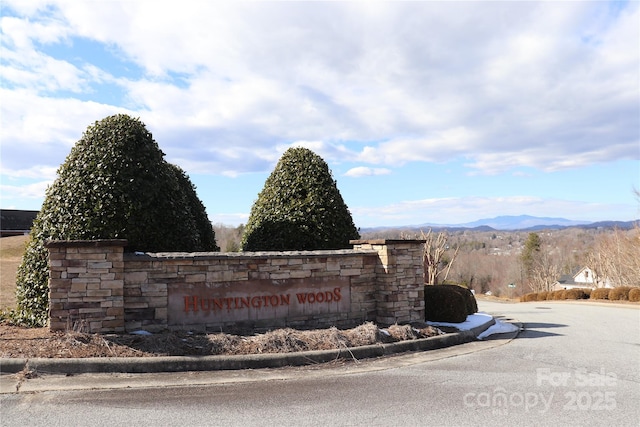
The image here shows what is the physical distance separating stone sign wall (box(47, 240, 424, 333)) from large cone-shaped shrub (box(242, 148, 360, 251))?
2.77ft

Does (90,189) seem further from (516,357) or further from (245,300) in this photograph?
(516,357)

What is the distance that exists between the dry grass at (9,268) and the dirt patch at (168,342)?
2.87 m

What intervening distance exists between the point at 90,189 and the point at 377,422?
601 cm

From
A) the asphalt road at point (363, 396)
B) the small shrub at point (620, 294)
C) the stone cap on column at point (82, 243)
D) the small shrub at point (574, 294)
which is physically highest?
the stone cap on column at point (82, 243)

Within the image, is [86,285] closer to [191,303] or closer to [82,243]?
[82,243]

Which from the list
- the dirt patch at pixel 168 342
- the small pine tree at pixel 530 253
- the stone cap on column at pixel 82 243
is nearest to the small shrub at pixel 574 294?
the dirt patch at pixel 168 342

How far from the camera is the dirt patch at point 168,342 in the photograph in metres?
6.83

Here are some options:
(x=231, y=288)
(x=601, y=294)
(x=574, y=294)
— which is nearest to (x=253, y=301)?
(x=231, y=288)

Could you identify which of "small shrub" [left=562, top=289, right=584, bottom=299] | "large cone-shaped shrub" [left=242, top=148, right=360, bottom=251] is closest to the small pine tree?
"small shrub" [left=562, top=289, right=584, bottom=299]

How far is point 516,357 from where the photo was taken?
8812mm

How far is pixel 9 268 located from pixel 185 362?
55.9ft

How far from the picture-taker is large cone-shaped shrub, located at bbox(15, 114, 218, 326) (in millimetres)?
8258

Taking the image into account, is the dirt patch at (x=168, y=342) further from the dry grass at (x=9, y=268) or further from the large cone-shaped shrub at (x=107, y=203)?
the dry grass at (x=9, y=268)

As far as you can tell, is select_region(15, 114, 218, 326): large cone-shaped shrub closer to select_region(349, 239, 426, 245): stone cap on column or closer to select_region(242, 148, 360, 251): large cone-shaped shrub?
select_region(242, 148, 360, 251): large cone-shaped shrub
